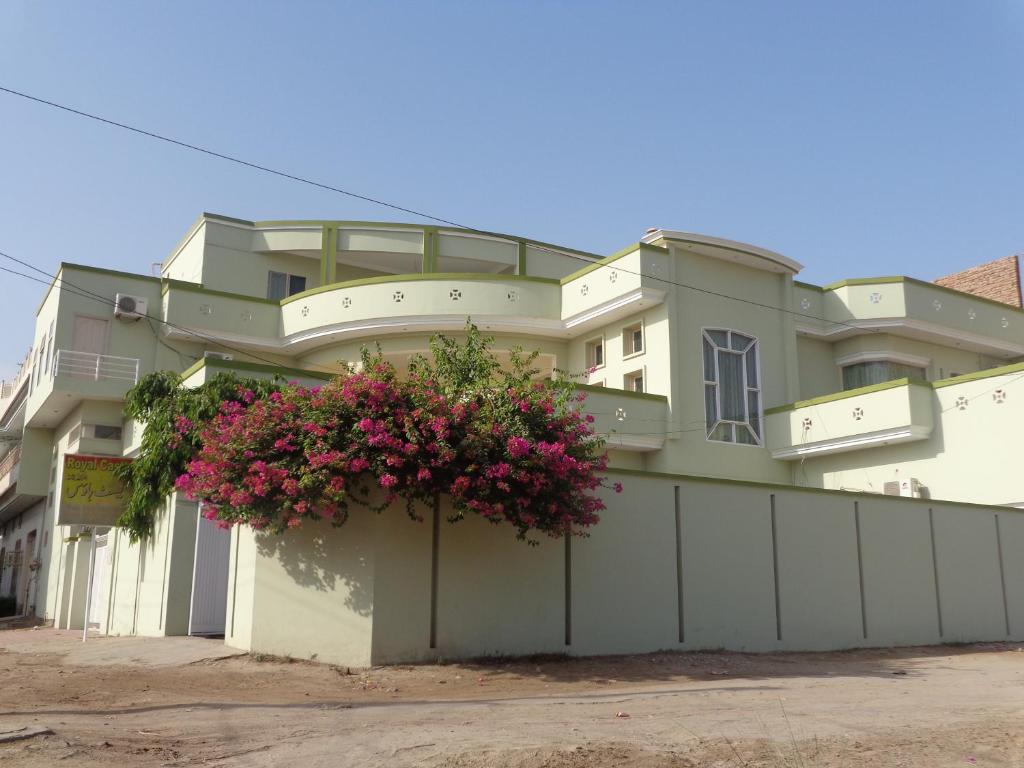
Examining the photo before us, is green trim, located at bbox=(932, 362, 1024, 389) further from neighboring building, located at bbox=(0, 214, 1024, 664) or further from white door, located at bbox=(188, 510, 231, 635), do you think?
white door, located at bbox=(188, 510, 231, 635)

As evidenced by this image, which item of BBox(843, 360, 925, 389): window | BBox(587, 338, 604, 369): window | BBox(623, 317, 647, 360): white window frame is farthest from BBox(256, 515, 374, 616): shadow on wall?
BBox(843, 360, 925, 389): window

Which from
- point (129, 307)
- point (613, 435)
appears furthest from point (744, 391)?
point (129, 307)

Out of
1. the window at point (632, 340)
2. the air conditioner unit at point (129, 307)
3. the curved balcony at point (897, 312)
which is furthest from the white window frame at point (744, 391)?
the air conditioner unit at point (129, 307)

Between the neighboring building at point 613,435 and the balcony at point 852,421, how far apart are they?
0.06m

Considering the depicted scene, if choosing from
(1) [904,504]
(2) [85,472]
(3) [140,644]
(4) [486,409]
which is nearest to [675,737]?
(4) [486,409]

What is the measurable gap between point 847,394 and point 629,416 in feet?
18.1

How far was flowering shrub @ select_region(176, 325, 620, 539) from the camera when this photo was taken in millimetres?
12570

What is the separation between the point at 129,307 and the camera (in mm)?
27016

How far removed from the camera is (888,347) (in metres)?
28.3

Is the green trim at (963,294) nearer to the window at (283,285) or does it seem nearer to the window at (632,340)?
the window at (632,340)

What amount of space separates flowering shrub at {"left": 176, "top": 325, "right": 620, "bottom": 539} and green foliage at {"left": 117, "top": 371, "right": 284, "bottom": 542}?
588 cm

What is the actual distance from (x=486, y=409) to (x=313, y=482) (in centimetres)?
243

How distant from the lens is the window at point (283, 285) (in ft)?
104

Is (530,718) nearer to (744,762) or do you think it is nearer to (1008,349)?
(744,762)
